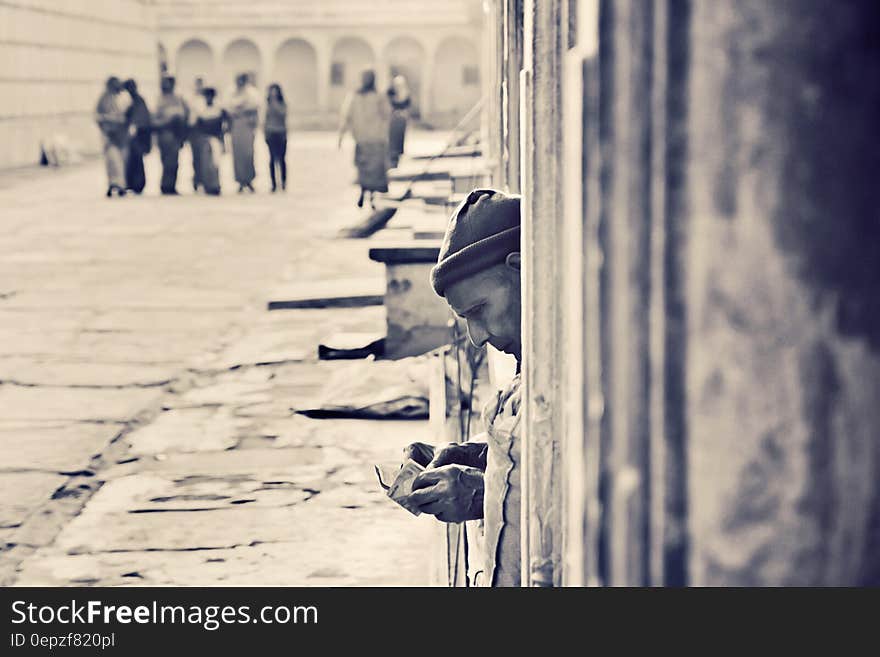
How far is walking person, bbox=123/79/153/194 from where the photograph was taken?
1991cm

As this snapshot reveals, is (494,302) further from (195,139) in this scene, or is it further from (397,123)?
(397,123)

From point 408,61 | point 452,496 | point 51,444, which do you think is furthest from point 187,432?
point 408,61

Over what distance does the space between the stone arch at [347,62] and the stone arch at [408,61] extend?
807mm

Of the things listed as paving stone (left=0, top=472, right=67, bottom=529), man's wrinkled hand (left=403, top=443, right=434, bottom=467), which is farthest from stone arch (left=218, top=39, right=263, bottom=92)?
man's wrinkled hand (left=403, top=443, right=434, bottom=467)

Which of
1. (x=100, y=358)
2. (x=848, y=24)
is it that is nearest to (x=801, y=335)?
(x=848, y=24)

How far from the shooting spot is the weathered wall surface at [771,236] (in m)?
0.92

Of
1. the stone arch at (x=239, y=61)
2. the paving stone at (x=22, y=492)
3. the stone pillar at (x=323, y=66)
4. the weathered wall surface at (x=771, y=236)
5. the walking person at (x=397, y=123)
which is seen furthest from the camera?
the stone arch at (x=239, y=61)

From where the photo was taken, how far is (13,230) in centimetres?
1542

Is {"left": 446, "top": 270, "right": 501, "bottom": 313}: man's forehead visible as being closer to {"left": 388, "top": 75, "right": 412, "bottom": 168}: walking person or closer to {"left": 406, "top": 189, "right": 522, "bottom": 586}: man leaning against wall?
{"left": 406, "top": 189, "right": 522, "bottom": 586}: man leaning against wall

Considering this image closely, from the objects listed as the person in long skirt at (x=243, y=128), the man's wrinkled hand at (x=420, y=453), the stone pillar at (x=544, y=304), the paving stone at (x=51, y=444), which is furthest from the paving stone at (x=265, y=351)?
the person in long skirt at (x=243, y=128)

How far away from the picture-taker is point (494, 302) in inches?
95.9

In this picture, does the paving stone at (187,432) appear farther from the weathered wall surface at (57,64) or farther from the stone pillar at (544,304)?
the weathered wall surface at (57,64)

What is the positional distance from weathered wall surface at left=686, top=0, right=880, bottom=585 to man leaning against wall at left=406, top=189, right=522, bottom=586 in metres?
1.34
